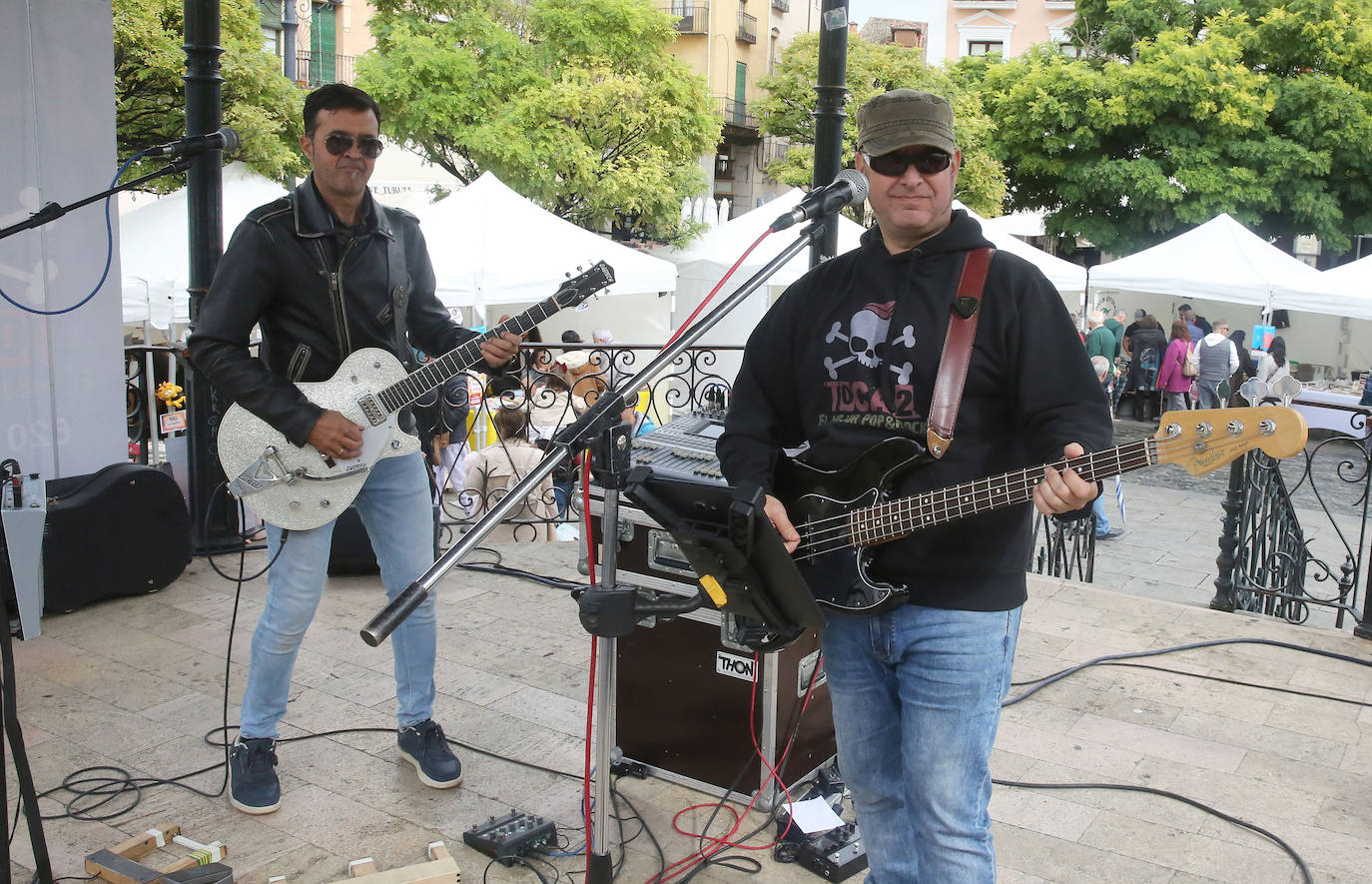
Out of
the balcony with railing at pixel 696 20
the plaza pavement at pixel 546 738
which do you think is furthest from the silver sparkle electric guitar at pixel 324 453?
the balcony with railing at pixel 696 20

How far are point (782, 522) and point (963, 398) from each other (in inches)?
18.6

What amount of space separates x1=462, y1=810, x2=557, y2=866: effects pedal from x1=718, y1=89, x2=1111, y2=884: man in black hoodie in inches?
43.9

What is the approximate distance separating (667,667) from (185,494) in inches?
148

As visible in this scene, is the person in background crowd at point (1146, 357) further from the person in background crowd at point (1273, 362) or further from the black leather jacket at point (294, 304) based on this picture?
the black leather jacket at point (294, 304)

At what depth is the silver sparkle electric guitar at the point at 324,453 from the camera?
3350 mm

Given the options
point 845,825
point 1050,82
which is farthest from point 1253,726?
point 1050,82

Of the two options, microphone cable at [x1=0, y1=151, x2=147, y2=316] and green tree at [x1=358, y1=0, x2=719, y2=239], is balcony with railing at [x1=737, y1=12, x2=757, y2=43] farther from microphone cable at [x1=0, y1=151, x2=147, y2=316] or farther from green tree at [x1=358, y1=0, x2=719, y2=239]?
microphone cable at [x1=0, y1=151, x2=147, y2=316]

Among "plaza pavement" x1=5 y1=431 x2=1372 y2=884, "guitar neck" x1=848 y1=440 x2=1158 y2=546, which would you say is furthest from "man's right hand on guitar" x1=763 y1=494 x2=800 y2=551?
"plaza pavement" x1=5 y1=431 x2=1372 y2=884

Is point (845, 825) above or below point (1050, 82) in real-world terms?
below

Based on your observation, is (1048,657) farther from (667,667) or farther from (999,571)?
(999,571)

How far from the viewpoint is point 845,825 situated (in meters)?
3.37

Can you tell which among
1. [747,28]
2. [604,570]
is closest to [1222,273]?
[604,570]

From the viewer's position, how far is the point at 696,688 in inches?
140

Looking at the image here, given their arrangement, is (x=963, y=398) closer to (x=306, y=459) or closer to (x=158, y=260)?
(x=306, y=459)
